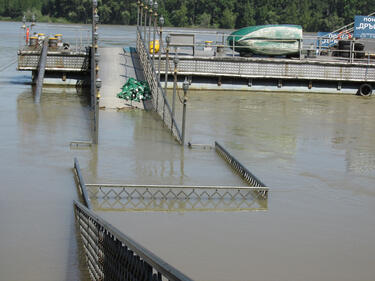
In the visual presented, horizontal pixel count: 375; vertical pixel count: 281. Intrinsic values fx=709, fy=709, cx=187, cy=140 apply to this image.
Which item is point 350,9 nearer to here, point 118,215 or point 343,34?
point 343,34

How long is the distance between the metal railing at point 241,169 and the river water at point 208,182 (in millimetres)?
240

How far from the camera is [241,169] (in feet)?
51.6

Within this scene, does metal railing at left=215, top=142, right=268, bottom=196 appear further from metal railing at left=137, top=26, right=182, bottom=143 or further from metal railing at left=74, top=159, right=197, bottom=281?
metal railing at left=74, top=159, right=197, bottom=281

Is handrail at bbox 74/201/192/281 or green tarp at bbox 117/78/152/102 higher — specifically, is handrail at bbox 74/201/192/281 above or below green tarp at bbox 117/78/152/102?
below

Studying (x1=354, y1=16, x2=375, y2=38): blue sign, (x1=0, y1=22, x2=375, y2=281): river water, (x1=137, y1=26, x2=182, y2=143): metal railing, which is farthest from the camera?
(x1=354, y1=16, x2=375, y2=38): blue sign

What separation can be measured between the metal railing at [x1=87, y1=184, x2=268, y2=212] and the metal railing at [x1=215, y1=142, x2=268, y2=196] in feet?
0.63

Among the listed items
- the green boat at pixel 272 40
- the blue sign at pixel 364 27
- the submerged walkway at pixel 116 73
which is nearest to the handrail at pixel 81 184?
the submerged walkway at pixel 116 73

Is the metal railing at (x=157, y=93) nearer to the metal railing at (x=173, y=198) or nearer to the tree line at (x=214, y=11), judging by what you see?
the metal railing at (x=173, y=198)

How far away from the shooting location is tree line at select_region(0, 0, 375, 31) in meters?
99.2

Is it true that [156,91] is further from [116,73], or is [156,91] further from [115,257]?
[115,257]

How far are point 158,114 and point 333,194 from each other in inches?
381

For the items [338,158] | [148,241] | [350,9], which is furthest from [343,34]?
[350,9]

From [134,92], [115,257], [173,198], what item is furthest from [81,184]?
[134,92]

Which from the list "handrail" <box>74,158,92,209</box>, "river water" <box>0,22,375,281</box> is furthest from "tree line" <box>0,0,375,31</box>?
"handrail" <box>74,158,92,209</box>
